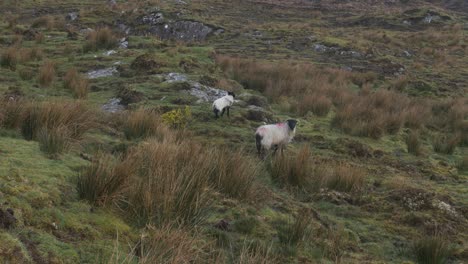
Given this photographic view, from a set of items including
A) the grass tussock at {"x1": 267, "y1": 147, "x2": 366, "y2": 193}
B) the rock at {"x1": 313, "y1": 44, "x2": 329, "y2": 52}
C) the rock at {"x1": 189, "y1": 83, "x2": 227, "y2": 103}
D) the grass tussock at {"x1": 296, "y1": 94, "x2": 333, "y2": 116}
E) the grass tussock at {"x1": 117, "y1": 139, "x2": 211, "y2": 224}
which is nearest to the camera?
the grass tussock at {"x1": 117, "y1": 139, "x2": 211, "y2": 224}

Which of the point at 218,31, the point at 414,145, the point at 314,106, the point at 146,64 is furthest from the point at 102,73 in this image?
the point at 218,31

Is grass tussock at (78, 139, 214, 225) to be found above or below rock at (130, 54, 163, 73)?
above

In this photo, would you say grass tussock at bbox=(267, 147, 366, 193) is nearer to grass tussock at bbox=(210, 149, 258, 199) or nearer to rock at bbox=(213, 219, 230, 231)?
grass tussock at bbox=(210, 149, 258, 199)

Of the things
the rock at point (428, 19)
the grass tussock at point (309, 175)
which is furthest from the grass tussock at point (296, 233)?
the rock at point (428, 19)

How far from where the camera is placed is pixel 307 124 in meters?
12.0

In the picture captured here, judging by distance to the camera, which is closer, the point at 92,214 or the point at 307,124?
the point at 92,214

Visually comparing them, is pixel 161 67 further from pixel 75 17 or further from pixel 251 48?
pixel 75 17

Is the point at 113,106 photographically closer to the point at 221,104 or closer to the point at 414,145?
the point at 221,104

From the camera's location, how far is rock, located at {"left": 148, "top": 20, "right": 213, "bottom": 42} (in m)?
30.6

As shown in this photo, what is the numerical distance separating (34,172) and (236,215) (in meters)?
2.00

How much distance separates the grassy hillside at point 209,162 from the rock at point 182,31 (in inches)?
375

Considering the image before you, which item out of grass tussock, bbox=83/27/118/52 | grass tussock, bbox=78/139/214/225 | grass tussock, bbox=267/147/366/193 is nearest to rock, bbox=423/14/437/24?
grass tussock, bbox=83/27/118/52

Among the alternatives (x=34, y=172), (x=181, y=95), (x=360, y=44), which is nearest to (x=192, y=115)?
(x=181, y=95)

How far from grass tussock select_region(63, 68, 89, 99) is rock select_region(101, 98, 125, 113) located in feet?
2.01
